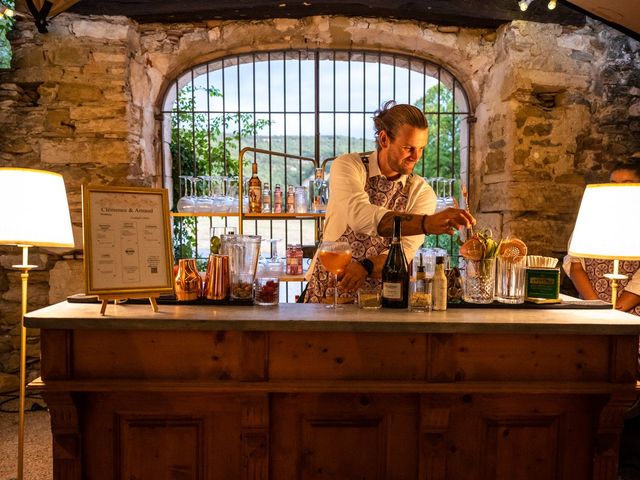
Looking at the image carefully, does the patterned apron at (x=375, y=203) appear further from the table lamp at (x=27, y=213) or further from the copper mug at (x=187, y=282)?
the table lamp at (x=27, y=213)

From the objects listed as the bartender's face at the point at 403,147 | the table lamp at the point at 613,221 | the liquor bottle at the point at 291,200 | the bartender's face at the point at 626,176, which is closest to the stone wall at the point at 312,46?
the bartender's face at the point at 626,176

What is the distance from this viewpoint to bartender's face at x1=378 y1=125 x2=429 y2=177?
2.07m

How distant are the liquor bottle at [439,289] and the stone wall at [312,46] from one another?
6.89 ft

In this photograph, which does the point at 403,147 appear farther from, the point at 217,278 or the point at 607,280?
the point at 607,280

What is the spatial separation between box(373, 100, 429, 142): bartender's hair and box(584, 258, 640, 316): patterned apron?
5.82 feet

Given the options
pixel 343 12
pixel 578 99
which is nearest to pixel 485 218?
pixel 578 99

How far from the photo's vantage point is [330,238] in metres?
2.32

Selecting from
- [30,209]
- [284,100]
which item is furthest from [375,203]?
[284,100]

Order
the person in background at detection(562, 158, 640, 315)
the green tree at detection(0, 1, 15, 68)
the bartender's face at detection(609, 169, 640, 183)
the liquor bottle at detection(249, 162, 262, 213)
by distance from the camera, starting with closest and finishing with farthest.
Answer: the person in background at detection(562, 158, 640, 315) < the bartender's face at detection(609, 169, 640, 183) < the green tree at detection(0, 1, 15, 68) < the liquor bottle at detection(249, 162, 262, 213)

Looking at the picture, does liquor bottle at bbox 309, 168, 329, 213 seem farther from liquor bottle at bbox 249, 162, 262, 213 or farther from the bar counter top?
the bar counter top

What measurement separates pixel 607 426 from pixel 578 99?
2798 millimetres

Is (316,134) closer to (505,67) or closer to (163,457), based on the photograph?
(505,67)

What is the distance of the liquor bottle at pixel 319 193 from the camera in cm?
354

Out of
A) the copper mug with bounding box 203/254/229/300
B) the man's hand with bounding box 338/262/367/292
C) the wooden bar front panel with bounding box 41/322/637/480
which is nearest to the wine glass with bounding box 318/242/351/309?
the man's hand with bounding box 338/262/367/292
